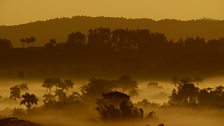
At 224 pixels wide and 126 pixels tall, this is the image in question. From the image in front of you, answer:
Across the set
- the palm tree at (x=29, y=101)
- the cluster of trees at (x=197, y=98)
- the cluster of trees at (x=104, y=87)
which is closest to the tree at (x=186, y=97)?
the cluster of trees at (x=197, y=98)

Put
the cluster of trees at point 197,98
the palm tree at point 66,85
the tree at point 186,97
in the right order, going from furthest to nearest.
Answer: the palm tree at point 66,85 < the tree at point 186,97 < the cluster of trees at point 197,98

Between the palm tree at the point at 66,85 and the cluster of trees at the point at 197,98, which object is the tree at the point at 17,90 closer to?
the palm tree at the point at 66,85

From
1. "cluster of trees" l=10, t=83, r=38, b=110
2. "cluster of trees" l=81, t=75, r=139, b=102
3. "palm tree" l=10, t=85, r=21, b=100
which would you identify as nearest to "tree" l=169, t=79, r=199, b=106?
"cluster of trees" l=81, t=75, r=139, b=102

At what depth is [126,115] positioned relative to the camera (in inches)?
3410

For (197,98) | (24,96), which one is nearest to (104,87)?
(24,96)

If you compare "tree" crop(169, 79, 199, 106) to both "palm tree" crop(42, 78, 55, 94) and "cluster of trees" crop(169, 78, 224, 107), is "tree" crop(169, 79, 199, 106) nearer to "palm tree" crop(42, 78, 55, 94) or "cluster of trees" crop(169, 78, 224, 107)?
"cluster of trees" crop(169, 78, 224, 107)

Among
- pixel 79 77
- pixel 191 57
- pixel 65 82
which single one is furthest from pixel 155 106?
pixel 191 57

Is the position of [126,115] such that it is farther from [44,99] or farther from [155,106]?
[44,99]

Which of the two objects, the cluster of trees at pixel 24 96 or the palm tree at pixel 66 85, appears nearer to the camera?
the cluster of trees at pixel 24 96

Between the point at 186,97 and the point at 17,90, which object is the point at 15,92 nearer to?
the point at 17,90

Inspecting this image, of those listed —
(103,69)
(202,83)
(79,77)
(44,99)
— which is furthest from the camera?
(103,69)

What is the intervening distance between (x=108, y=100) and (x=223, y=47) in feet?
368

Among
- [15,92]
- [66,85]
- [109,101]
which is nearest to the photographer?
[109,101]

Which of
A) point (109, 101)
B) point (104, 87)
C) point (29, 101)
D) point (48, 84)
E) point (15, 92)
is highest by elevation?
point (48, 84)
